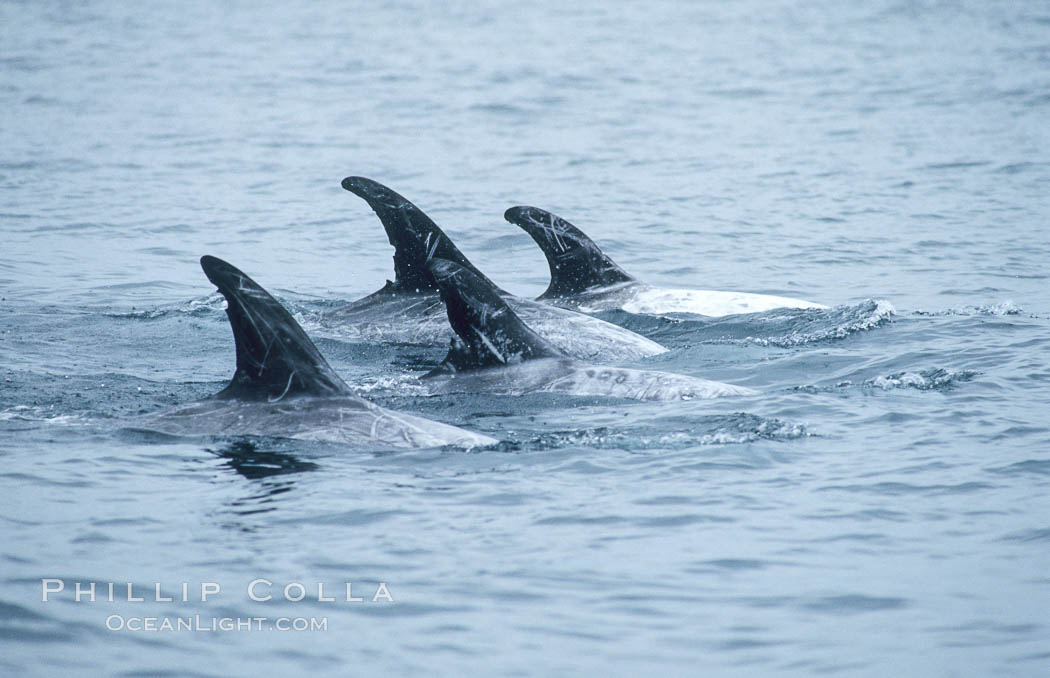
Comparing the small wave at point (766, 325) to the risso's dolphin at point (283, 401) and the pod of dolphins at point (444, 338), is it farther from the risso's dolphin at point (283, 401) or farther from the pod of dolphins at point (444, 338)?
the risso's dolphin at point (283, 401)

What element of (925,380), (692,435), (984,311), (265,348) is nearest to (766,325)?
(984,311)

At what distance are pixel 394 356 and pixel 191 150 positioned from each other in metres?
15.0

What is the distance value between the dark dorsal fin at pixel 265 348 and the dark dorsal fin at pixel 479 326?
1208 millimetres

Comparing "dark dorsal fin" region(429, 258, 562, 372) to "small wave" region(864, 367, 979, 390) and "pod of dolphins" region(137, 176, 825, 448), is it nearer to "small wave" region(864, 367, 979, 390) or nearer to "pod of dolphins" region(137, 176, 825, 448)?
"pod of dolphins" region(137, 176, 825, 448)

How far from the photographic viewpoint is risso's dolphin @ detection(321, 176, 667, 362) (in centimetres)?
1237

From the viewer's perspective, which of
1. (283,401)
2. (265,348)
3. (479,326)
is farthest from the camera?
(479,326)

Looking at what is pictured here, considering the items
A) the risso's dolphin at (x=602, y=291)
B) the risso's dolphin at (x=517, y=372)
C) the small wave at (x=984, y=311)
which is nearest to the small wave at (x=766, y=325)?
the risso's dolphin at (x=602, y=291)

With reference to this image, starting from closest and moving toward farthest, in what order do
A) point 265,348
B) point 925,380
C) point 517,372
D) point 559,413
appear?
point 265,348
point 559,413
point 517,372
point 925,380

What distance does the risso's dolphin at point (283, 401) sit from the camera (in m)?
8.88

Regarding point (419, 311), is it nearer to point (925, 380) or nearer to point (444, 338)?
point (444, 338)

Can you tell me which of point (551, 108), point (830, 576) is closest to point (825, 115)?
point (551, 108)

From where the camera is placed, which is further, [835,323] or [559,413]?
[835,323]

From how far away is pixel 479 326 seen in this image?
10.4m

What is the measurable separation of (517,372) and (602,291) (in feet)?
13.9
